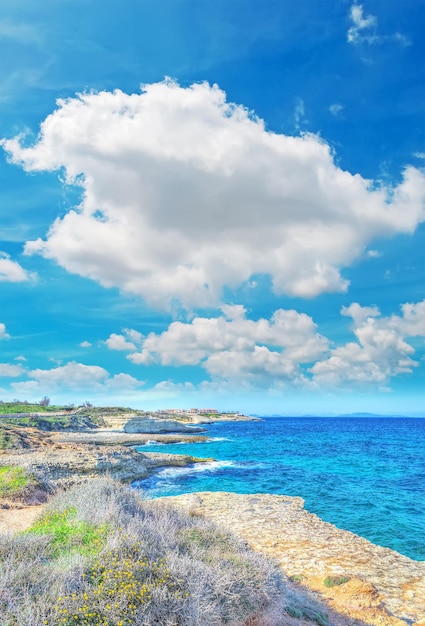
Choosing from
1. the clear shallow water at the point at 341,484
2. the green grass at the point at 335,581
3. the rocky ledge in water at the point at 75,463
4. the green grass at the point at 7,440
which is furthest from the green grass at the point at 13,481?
the green grass at the point at 335,581

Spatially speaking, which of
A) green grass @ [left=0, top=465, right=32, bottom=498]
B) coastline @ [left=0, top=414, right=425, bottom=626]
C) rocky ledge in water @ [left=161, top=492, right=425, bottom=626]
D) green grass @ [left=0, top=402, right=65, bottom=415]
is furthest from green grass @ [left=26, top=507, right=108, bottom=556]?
green grass @ [left=0, top=402, right=65, bottom=415]

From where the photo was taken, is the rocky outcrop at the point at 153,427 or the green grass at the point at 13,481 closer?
the green grass at the point at 13,481

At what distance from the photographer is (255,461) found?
48.4m

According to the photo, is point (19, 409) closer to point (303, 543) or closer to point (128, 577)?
point (303, 543)

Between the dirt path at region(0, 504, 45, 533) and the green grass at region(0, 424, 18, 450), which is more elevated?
the dirt path at region(0, 504, 45, 533)

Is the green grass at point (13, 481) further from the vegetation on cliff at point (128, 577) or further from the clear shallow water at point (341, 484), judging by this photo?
the vegetation on cliff at point (128, 577)

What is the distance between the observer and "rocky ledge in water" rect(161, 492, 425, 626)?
12198mm

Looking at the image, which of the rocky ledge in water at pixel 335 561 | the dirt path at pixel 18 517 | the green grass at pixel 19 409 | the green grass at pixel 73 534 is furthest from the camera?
the green grass at pixel 19 409

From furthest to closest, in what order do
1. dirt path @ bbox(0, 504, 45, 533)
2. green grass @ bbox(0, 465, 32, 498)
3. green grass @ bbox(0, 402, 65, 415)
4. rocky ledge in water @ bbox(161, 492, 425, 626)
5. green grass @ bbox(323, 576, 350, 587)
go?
green grass @ bbox(0, 402, 65, 415) → green grass @ bbox(0, 465, 32, 498) → dirt path @ bbox(0, 504, 45, 533) → green grass @ bbox(323, 576, 350, 587) → rocky ledge in water @ bbox(161, 492, 425, 626)

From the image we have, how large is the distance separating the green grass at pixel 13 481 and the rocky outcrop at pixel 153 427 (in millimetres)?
79114

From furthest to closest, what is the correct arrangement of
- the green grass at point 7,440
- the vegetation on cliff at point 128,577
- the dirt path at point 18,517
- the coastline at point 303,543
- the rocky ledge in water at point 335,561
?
the green grass at point 7,440
the dirt path at point 18,517
the coastline at point 303,543
the rocky ledge in water at point 335,561
the vegetation on cliff at point 128,577

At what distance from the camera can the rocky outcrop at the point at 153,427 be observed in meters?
101

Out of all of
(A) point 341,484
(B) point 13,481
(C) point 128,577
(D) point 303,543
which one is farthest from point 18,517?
(A) point 341,484

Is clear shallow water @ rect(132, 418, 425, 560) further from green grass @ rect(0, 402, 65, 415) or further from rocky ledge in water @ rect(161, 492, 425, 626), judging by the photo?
green grass @ rect(0, 402, 65, 415)
